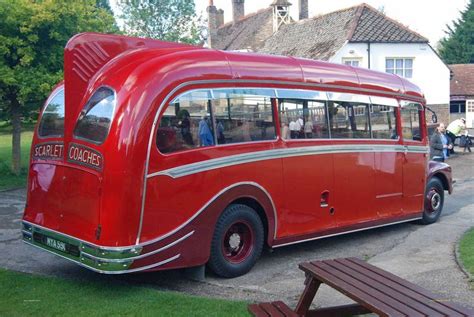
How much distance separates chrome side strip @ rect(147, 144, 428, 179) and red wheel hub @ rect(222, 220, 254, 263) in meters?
0.82

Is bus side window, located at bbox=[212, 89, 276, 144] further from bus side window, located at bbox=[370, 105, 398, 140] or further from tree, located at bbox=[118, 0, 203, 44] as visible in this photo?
tree, located at bbox=[118, 0, 203, 44]

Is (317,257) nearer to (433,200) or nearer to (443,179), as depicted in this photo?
(433,200)

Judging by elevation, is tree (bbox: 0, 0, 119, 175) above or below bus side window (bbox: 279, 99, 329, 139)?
above

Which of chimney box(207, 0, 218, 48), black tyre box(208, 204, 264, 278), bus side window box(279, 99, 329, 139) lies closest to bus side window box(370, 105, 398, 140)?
bus side window box(279, 99, 329, 139)

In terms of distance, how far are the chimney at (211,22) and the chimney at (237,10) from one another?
1632 mm

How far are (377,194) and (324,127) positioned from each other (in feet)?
5.68

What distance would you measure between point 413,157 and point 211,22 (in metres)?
40.9

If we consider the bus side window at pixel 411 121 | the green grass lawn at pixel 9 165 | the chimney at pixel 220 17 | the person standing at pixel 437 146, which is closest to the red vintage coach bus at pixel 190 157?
the bus side window at pixel 411 121

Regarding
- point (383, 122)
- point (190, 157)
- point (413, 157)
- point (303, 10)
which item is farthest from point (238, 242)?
point (303, 10)

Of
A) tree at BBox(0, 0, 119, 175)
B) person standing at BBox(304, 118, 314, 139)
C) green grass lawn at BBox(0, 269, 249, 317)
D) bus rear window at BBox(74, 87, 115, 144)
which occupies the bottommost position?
green grass lawn at BBox(0, 269, 249, 317)

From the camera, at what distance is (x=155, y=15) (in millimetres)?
46500

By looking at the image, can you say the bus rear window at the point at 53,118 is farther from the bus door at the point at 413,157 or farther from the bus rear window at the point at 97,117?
the bus door at the point at 413,157

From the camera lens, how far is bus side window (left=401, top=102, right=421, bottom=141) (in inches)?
402

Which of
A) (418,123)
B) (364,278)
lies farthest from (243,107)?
(418,123)
